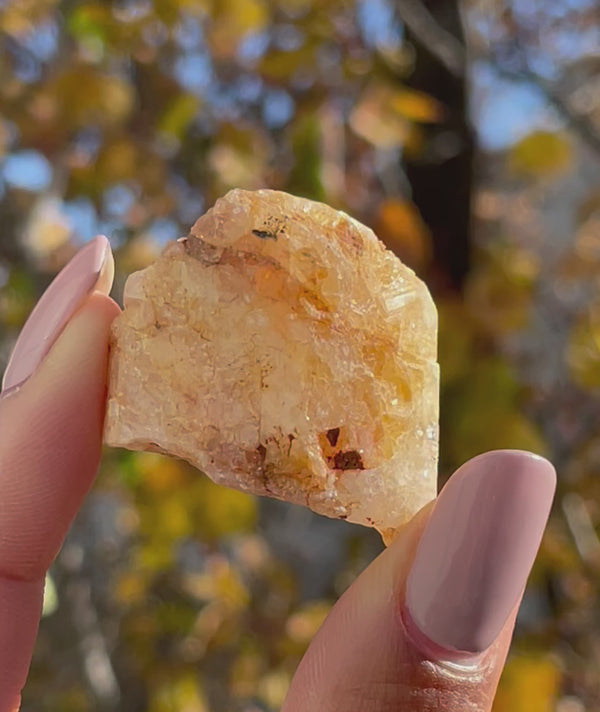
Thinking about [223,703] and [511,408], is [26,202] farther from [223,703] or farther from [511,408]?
[223,703]

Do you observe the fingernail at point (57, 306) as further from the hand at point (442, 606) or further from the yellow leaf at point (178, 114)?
the yellow leaf at point (178, 114)

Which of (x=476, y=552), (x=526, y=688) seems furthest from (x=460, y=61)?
(x=476, y=552)

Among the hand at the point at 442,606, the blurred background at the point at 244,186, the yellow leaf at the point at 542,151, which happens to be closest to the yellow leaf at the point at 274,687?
the blurred background at the point at 244,186

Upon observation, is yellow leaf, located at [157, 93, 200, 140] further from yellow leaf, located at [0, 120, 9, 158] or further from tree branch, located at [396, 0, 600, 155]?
tree branch, located at [396, 0, 600, 155]

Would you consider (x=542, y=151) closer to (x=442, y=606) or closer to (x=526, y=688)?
(x=526, y=688)

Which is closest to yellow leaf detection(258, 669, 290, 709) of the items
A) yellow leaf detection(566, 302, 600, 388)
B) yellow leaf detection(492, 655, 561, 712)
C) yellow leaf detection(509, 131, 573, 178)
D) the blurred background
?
the blurred background

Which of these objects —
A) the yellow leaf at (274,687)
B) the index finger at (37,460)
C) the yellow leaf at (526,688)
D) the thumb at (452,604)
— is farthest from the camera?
the yellow leaf at (274,687)
